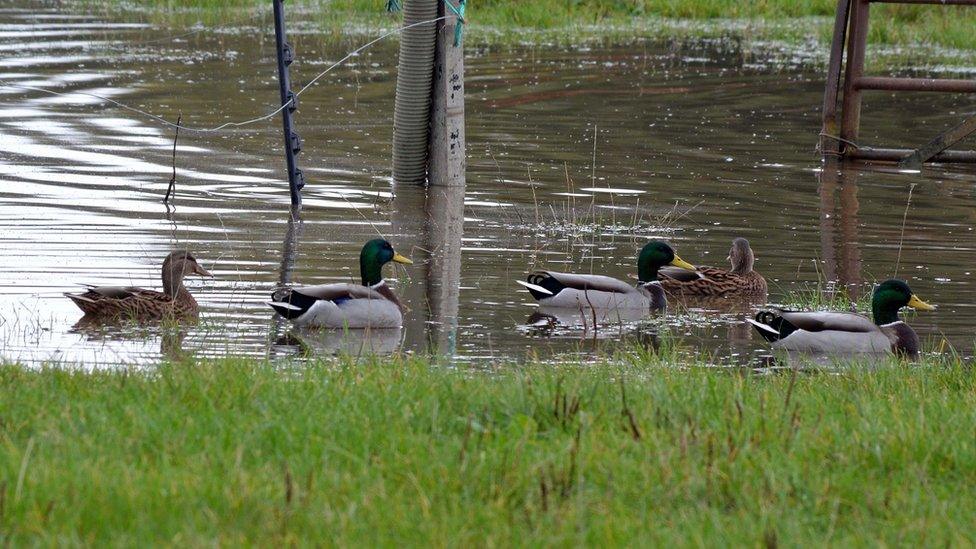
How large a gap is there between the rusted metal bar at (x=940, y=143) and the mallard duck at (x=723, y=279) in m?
6.03

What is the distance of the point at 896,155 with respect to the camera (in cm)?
1725

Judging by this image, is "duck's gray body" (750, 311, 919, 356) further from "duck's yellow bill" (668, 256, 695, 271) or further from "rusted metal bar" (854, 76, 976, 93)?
"rusted metal bar" (854, 76, 976, 93)

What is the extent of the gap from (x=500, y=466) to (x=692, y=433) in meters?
0.85

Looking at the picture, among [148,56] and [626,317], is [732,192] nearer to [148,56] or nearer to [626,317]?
[626,317]

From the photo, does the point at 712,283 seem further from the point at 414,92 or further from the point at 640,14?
the point at 640,14

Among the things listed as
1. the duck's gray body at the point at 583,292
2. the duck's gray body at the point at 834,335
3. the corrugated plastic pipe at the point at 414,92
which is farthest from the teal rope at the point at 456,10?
the duck's gray body at the point at 834,335

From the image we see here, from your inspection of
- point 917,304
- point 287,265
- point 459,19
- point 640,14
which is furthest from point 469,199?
point 640,14

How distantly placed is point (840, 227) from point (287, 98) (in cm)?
496

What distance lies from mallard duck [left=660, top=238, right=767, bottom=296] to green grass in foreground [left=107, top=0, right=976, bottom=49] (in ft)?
68.0

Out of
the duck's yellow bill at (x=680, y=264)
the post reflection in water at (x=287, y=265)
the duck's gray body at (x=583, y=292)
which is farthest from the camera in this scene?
the duck's yellow bill at (x=680, y=264)

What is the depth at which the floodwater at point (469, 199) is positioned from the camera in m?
9.70

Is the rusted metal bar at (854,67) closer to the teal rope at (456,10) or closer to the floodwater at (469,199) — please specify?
the floodwater at (469,199)

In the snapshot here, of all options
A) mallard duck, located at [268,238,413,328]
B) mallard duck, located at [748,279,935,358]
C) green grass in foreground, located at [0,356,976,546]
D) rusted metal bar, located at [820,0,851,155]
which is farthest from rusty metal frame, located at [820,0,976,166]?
green grass in foreground, located at [0,356,976,546]

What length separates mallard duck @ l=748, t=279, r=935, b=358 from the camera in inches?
356
